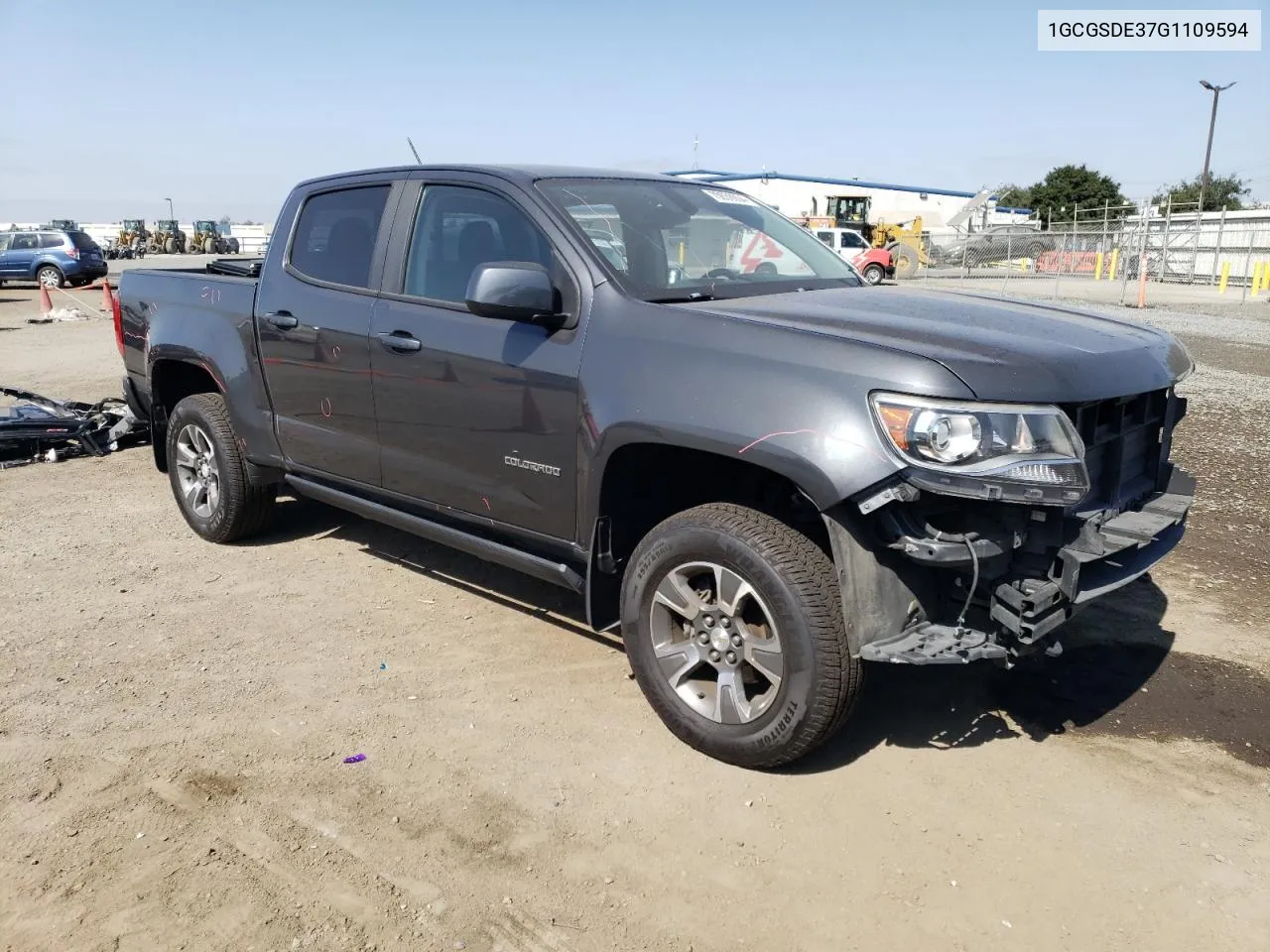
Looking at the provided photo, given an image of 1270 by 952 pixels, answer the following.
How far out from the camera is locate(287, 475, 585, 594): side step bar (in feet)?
12.3

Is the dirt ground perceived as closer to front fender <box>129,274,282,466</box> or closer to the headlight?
front fender <box>129,274,282,466</box>

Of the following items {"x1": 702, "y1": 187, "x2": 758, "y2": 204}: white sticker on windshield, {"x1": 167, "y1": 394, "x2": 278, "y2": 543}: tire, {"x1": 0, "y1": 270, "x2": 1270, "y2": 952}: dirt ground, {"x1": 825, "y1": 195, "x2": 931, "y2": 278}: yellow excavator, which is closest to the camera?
{"x1": 0, "y1": 270, "x2": 1270, "y2": 952}: dirt ground

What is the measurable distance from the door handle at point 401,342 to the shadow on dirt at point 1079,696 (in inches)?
52.7

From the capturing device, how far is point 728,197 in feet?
15.1

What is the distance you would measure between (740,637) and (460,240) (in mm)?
2003

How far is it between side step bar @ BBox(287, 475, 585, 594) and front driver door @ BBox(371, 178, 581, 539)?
13cm

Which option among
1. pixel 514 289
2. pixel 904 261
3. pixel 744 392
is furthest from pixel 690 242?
pixel 904 261

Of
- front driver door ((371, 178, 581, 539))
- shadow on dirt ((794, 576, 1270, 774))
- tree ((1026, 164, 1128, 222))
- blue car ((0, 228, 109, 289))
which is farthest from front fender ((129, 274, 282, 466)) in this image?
tree ((1026, 164, 1128, 222))

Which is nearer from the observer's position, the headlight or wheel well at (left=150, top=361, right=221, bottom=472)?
the headlight

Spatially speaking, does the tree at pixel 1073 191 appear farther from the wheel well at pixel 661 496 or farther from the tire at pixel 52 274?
the wheel well at pixel 661 496

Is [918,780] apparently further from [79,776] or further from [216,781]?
[79,776]

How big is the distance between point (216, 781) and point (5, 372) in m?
10.1

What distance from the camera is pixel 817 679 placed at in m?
3.01

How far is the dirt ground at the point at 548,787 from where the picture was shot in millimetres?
2611
